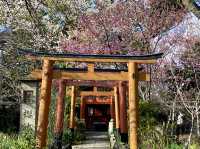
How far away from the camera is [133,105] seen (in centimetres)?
1062

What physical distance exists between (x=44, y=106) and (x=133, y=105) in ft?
6.69

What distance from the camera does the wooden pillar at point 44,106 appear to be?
1074cm

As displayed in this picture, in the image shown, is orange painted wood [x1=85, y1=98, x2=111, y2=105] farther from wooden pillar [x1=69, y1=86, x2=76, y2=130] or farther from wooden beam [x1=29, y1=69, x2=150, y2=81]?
wooden beam [x1=29, y1=69, x2=150, y2=81]

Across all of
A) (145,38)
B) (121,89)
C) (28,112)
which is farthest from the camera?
(145,38)

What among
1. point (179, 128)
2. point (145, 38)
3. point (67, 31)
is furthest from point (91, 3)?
point (179, 128)

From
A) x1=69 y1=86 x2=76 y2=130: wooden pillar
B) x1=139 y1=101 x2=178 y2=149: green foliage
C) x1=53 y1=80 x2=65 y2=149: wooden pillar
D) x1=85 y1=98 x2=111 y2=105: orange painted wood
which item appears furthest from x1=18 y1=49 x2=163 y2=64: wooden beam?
x1=85 y1=98 x2=111 y2=105: orange painted wood

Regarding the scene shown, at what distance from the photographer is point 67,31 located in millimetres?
25453

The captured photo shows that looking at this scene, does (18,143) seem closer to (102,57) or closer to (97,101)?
(102,57)

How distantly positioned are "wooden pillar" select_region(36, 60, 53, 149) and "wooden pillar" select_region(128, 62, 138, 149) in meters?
1.89

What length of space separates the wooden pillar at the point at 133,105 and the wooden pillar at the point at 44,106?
189 centimetres

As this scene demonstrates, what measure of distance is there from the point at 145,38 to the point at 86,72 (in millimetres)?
7767

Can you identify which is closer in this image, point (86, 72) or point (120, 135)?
point (86, 72)

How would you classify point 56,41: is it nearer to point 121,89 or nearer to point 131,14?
point 131,14

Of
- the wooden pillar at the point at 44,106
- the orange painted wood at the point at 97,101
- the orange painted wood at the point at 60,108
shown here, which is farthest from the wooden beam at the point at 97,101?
the wooden pillar at the point at 44,106
